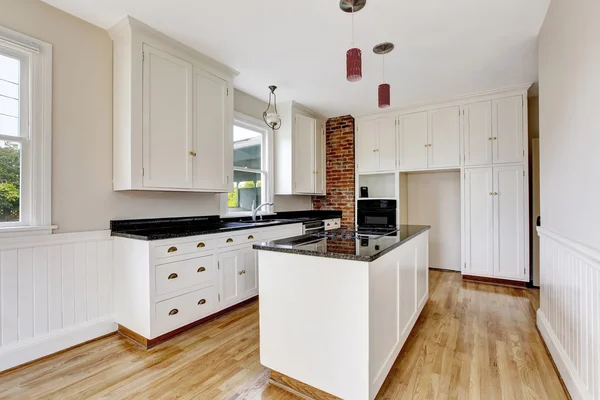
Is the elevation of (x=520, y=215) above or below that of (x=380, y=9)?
below

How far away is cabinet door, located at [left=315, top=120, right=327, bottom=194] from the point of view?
4.87m

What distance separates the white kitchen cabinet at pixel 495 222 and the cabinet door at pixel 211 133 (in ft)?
11.0

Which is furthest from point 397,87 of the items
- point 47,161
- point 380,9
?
point 47,161

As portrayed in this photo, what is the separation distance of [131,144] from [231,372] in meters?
1.91

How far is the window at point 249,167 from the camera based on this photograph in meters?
→ 3.88

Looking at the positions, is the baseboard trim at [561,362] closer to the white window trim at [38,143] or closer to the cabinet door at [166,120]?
the cabinet door at [166,120]

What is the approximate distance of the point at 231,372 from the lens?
194 centimetres

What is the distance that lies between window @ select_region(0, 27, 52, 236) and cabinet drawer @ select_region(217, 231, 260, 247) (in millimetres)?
1325

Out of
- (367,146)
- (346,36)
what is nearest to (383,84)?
(346,36)

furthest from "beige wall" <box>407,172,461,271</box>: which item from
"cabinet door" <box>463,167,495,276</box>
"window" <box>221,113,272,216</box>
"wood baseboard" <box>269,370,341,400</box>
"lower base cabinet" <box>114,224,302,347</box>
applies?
"wood baseboard" <box>269,370,341,400</box>

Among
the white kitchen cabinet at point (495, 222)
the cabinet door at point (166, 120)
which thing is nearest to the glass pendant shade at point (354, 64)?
the cabinet door at point (166, 120)

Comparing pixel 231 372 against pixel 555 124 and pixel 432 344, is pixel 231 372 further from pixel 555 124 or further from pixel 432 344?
pixel 555 124

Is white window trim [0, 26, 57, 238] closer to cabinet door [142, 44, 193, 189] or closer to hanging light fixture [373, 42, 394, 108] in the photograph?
cabinet door [142, 44, 193, 189]

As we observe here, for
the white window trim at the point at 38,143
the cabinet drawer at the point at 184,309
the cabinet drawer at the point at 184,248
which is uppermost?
the white window trim at the point at 38,143
